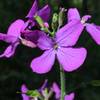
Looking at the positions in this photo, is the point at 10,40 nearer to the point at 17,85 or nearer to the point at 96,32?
the point at 96,32

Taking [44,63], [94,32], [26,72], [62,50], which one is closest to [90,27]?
[94,32]

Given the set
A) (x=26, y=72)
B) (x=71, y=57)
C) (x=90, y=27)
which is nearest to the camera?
(x=71, y=57)

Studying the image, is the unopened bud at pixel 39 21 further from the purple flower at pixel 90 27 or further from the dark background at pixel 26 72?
the dark background at pixel 26 72

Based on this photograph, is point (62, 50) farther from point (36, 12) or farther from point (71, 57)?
point (36, 12)

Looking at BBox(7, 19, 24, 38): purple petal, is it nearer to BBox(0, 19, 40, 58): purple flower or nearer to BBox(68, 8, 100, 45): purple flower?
BBox(0, 19, 40, 58): purple flower

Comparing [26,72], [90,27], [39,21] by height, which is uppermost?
[39,21]

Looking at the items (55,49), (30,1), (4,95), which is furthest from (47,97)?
(30,1)
